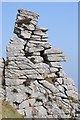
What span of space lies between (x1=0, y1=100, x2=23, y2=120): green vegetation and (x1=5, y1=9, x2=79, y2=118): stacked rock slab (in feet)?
2.95

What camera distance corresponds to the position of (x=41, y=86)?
3741 cm

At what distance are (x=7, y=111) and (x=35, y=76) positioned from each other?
6.17 m

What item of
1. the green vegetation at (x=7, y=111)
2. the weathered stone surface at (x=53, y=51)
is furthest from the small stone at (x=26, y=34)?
the green vegetation at (x=7, y=111)

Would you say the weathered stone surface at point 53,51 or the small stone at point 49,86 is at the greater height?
the weathered stone surface at point 53,51

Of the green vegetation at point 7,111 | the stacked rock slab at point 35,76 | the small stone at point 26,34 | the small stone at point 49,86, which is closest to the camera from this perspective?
the green vegetation at point 7,111

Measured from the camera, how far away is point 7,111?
32781 mm

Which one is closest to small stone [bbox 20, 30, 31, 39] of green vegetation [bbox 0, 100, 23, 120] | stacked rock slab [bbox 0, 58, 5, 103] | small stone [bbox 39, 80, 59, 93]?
stacked rock slab [bbox 0, 58, 5, 103]

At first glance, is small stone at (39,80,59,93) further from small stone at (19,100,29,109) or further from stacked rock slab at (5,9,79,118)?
small stone at (19,100,29,109)

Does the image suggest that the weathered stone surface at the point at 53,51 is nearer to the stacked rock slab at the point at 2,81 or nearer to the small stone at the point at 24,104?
the stacked rock slab at the point at 2,81

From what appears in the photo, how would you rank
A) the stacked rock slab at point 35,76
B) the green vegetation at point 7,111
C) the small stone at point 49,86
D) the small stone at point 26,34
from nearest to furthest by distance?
A: the green vegetation at point 7,111
the stacked rock slab at point 35,76
the small stone at point 49,86
the small stone at point 26,34

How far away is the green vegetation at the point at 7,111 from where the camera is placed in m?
31.4

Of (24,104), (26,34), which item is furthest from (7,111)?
(26,34)

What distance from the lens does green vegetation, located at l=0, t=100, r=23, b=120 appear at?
31.4 meters

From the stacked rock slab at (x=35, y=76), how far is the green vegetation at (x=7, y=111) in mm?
898
